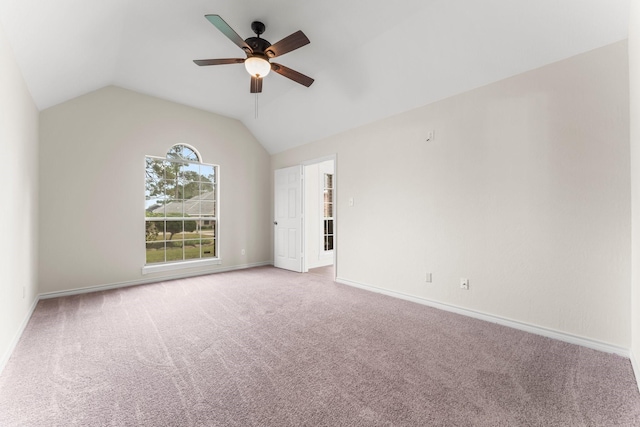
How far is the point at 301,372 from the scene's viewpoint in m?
1.96

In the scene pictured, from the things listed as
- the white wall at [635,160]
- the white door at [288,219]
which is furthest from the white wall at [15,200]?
the white wall at [635,160]

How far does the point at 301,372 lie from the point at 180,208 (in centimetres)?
404

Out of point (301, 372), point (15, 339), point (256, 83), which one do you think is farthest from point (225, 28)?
point (15, 339)

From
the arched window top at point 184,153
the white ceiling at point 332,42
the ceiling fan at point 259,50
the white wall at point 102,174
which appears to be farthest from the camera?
the arched window top at point 184,153

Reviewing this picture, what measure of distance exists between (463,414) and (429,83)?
122 inches

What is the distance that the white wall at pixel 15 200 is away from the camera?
2113 millimetres

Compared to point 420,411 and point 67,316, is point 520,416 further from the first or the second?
point 67,316

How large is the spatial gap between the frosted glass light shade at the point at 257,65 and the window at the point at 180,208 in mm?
2809

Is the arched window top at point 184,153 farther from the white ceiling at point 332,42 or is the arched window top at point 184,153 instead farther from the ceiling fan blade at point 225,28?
the ceiling fan blade at point 225,28

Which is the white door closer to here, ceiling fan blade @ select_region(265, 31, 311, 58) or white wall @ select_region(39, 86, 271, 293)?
white wall @ select_region(39, 86, 271, 293)

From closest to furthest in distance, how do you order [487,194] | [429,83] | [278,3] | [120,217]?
[278,3] < [487,194] < [429,83] < [120,217]

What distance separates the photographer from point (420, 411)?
1.57 meters

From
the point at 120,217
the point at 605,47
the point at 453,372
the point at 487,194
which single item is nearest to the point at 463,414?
the point at 453,372

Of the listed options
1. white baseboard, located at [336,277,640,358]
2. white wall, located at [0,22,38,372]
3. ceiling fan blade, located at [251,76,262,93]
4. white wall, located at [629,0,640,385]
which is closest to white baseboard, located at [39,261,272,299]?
white wall, located at [0,22,38,372]
